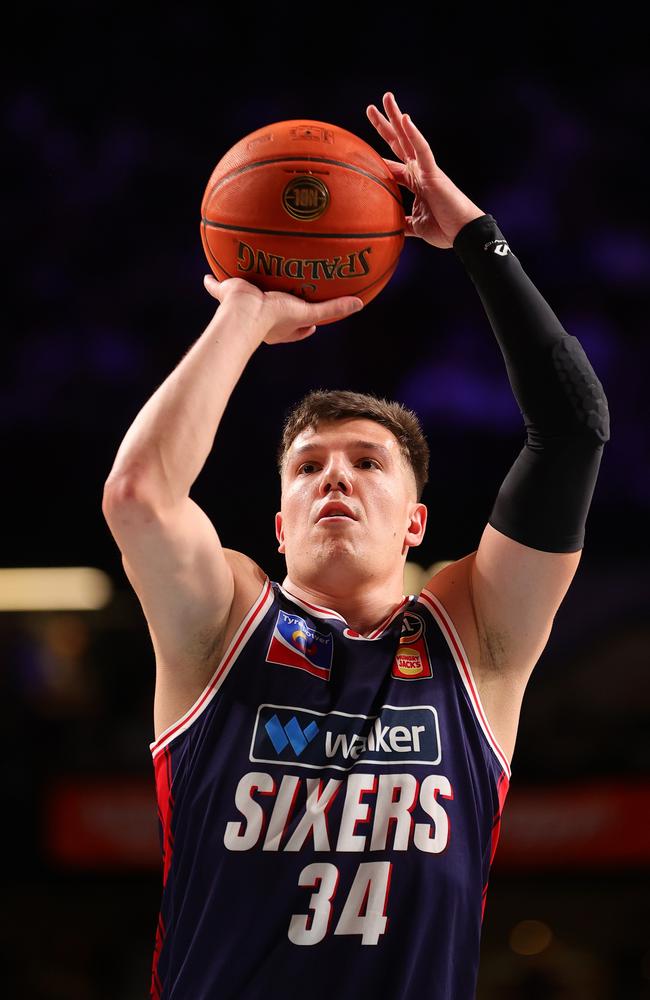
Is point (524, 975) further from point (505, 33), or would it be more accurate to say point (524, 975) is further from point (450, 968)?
point (505, 33)

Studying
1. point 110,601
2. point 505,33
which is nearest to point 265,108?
point 505,33

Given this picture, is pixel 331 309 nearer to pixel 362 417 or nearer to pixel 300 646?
pixel 362 417

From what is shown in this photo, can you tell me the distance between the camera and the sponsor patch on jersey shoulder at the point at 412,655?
2383 mm

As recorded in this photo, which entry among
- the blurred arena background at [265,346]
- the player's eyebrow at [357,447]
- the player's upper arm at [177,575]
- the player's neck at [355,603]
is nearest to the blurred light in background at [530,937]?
the blurred arena background at [265,346]

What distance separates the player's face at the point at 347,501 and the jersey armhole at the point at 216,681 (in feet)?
0.83

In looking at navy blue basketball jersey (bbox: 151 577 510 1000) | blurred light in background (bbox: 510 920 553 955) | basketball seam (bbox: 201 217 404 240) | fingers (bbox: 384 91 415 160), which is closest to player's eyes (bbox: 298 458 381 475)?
navy blue basketball jersey (bbox: 151 577 510 1000)

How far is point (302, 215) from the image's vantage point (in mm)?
2475

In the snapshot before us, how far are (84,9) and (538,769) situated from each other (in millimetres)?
7943

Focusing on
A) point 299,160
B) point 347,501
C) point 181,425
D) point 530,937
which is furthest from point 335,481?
point 530,937

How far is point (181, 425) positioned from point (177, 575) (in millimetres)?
321

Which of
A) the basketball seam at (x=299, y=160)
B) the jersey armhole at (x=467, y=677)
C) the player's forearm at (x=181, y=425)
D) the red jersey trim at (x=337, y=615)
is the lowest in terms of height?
the jersey armhole at (x=467, y=677)

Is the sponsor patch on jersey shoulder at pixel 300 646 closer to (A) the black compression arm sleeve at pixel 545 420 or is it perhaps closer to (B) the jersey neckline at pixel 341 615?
(B) the jersey neckline at pixel 341 615

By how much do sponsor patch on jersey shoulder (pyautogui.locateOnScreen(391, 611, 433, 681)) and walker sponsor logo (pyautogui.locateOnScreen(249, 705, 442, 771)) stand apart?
0.36 ft

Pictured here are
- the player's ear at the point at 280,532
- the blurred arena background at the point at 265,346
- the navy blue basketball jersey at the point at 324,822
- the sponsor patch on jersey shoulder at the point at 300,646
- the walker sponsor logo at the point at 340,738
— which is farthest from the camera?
the blurred arena background at the point at 265,346
